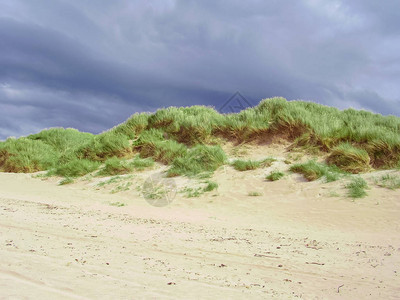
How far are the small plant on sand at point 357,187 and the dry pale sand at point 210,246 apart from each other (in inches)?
7.5

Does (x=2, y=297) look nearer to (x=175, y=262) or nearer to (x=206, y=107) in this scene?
(x=175, y=262)

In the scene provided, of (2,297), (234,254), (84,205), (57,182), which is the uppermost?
(57,182)

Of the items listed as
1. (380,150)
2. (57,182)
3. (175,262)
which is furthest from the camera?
(57,182)

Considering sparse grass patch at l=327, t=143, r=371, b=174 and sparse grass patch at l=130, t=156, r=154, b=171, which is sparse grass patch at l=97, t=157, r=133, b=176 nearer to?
sparse grass patch at l=130, t=156, r=154, b=171

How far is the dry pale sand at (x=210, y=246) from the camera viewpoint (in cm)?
334

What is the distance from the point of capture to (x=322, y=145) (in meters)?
12.7

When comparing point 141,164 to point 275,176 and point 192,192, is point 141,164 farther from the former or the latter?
point 275,176

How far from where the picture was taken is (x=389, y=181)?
31.8 ft

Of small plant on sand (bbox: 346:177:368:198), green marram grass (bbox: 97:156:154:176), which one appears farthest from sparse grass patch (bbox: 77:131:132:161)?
small plant on sand (bbox: 346:177:368:198)

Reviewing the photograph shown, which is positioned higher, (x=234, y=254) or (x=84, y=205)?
(x=84, y=205)

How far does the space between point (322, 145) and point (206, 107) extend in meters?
7.36

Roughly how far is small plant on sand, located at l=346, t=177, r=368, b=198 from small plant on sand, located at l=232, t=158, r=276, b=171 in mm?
2943

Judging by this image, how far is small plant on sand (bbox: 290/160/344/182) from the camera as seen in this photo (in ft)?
34.1

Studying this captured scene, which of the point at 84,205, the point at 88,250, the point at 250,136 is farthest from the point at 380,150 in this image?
the point at 88,250
